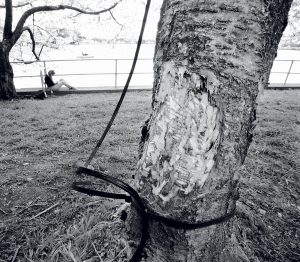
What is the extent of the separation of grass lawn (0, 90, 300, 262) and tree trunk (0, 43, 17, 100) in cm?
255

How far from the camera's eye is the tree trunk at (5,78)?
24.9 feet

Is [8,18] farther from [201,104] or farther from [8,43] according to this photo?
[201,104]

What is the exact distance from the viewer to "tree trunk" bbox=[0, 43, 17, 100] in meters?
7.58

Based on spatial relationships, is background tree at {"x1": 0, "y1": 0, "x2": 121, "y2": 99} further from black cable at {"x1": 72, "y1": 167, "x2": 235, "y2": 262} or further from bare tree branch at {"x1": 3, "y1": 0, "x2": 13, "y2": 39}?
black cable at {"x1": 72, "y1": 167, "x2": 235, "y2": 262}

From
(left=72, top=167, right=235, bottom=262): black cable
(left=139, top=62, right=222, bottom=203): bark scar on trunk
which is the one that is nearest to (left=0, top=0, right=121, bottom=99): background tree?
(left=72, top=167, right=235, bottom=262): black cable

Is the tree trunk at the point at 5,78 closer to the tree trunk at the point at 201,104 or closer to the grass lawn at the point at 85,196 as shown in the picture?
the grass lawn at the point at 85,196

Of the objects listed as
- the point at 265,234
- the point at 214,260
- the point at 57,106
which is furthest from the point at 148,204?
the point at 57,106

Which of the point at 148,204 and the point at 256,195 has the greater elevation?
the point at 148,204

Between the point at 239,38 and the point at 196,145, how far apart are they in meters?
0.48

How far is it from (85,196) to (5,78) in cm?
670

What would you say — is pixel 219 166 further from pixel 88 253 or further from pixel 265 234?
pixel 265 234

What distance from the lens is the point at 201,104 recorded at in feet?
3.61

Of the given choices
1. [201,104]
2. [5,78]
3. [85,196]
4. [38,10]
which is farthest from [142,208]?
[38,10]

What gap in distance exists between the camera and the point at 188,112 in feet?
3.67
